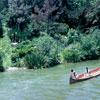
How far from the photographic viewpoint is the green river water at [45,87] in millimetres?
18016

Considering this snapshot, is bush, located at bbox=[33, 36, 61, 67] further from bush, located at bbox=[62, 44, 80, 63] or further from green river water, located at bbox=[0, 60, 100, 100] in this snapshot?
green river water, located at bbox=[0, 60, 100, 100]

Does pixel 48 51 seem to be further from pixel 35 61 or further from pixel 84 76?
Result: pixel 84 76

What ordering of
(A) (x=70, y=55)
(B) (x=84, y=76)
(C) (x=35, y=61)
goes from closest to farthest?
(B) (x=84, y=76)
(C) (x=35, y=61)
(A) (x=70, y=55)

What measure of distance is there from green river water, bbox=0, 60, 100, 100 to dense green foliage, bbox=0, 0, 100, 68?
424cm

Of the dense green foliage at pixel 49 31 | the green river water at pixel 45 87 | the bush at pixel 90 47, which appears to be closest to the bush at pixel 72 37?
the dense green foliage at pixel 49 31

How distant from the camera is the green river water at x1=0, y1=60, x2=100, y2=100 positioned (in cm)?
1802

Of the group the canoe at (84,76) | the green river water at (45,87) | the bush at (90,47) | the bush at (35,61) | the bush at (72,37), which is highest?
the bush at (72,37)

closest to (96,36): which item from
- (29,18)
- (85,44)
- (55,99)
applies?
(85,44)

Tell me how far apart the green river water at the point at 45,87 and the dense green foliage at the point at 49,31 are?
4.24 metres

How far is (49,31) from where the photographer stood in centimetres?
4119

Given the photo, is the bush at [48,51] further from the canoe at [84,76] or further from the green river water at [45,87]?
the canoe at [84,76]

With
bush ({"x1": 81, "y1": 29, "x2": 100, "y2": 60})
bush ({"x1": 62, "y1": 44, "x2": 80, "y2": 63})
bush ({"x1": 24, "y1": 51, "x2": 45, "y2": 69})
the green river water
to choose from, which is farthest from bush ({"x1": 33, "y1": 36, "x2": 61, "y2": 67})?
bush ({"x1": 81, "y1": 29, "x2": 100, "y2": 60})

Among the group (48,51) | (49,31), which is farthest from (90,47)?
(49,31)

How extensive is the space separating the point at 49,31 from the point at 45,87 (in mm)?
21073
